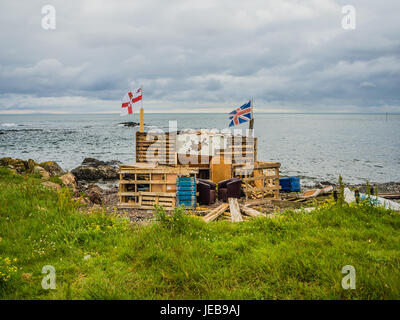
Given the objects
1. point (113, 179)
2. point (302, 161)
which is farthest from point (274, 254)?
point (302, 161)

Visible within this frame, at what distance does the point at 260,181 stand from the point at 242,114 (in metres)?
4.23

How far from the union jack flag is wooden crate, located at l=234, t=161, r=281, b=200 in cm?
296

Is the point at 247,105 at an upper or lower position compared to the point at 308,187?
upper

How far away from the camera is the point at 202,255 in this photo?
4695 mm

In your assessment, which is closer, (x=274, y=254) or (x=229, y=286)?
(x=229, y=286)

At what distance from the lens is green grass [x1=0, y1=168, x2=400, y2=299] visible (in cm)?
373

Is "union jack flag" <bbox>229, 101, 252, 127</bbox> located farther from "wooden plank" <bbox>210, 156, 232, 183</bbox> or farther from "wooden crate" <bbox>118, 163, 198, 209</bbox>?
"wooden crate" <bbox>118, 163, 198, 209</bbox>

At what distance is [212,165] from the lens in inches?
582

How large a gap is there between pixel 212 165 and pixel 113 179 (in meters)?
10.4

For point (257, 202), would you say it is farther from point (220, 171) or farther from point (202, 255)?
point (202, 255)

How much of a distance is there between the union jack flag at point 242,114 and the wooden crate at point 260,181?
2965 millimetres

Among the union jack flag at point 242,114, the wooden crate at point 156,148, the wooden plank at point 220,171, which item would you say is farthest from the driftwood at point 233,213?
the union jack flag at point 242,114

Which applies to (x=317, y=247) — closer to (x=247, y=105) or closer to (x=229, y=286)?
(x=229, y=286)

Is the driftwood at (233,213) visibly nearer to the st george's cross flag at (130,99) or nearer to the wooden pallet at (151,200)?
the wooden pallet at (151,200)
